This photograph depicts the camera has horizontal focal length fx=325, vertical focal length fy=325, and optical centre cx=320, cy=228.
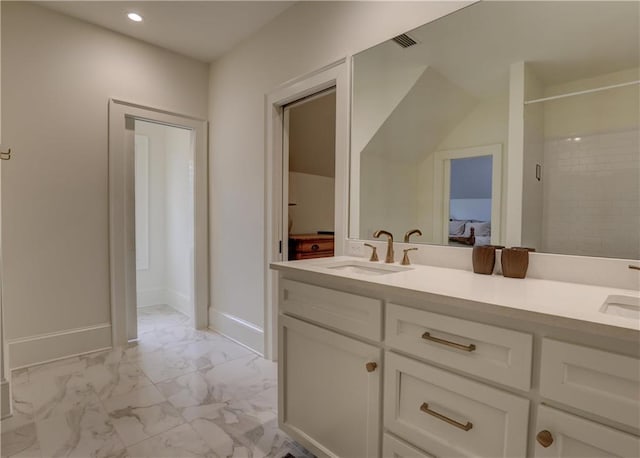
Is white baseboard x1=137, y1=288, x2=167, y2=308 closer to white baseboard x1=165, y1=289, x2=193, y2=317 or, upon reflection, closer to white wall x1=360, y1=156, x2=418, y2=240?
white baseboard x1=165, y1=289, x2=193, y2=317

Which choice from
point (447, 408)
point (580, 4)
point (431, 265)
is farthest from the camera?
point (431, 265)

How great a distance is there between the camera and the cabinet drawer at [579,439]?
2.37ft

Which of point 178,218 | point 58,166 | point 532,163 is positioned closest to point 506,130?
point 532,163

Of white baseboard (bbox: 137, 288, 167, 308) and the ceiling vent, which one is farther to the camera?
white baseboard (bbox: 137, 288, 167, 308)

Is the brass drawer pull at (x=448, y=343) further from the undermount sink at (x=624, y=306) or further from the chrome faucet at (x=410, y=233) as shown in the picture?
the chrome faucet at (x=410, y=233)

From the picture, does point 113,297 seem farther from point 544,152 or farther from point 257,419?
point 544,152

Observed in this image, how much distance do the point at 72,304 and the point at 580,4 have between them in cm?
359

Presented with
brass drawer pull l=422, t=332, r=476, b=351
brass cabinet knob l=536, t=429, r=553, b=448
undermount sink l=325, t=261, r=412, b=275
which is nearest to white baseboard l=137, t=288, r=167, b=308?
undermount sink l=325, t=261, r=412, b=275

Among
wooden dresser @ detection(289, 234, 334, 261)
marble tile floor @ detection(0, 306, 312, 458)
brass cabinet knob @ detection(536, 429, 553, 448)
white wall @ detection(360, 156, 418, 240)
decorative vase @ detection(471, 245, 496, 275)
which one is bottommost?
marble tile floor @ detection(0, 306, 312, 458)

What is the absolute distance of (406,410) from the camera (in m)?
1.10

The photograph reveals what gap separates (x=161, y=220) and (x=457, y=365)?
413cm

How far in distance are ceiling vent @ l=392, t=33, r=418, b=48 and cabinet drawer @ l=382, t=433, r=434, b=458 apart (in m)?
1.84

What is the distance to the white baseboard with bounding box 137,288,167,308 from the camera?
4078 mm

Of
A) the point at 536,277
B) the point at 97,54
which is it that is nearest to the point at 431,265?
the point at 536,277
